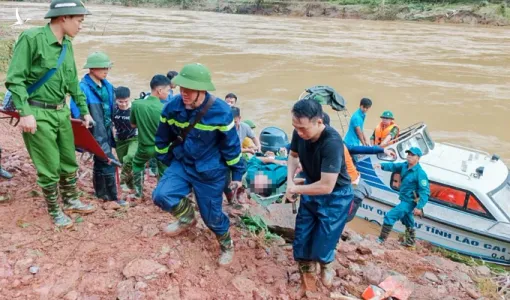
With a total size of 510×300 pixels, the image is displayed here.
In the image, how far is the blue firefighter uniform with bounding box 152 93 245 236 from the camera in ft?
11.1

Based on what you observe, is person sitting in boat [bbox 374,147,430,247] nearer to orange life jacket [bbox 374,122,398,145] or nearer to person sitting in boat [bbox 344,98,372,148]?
person sitting in boat [bbox 344,98,372,148]

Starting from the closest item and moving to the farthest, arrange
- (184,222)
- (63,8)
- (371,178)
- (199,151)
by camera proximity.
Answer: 1. (63,8)
2. (199,151)
3. (184,222)
4. (371,178)

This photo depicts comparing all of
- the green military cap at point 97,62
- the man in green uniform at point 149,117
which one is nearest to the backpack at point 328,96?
the man in green uniform at point 149,117

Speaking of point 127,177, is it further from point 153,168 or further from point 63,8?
point 63,8

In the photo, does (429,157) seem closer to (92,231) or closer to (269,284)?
(269,284)

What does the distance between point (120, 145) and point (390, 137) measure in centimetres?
508

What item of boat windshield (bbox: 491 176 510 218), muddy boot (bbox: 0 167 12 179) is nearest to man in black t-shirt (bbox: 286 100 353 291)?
muddy boot (bbox: 0 167 12 179)

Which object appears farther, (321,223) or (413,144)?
(413,144)

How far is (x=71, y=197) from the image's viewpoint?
13.4ft

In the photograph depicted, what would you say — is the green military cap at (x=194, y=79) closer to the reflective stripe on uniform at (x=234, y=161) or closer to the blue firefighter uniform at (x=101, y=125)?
the reflective stripe on uniform at (x=234, y=161)

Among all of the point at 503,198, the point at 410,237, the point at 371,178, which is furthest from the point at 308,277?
the point at 503,198

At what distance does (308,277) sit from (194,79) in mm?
1862

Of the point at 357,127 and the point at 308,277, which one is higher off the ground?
the point at 357,127

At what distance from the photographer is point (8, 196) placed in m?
4.35
